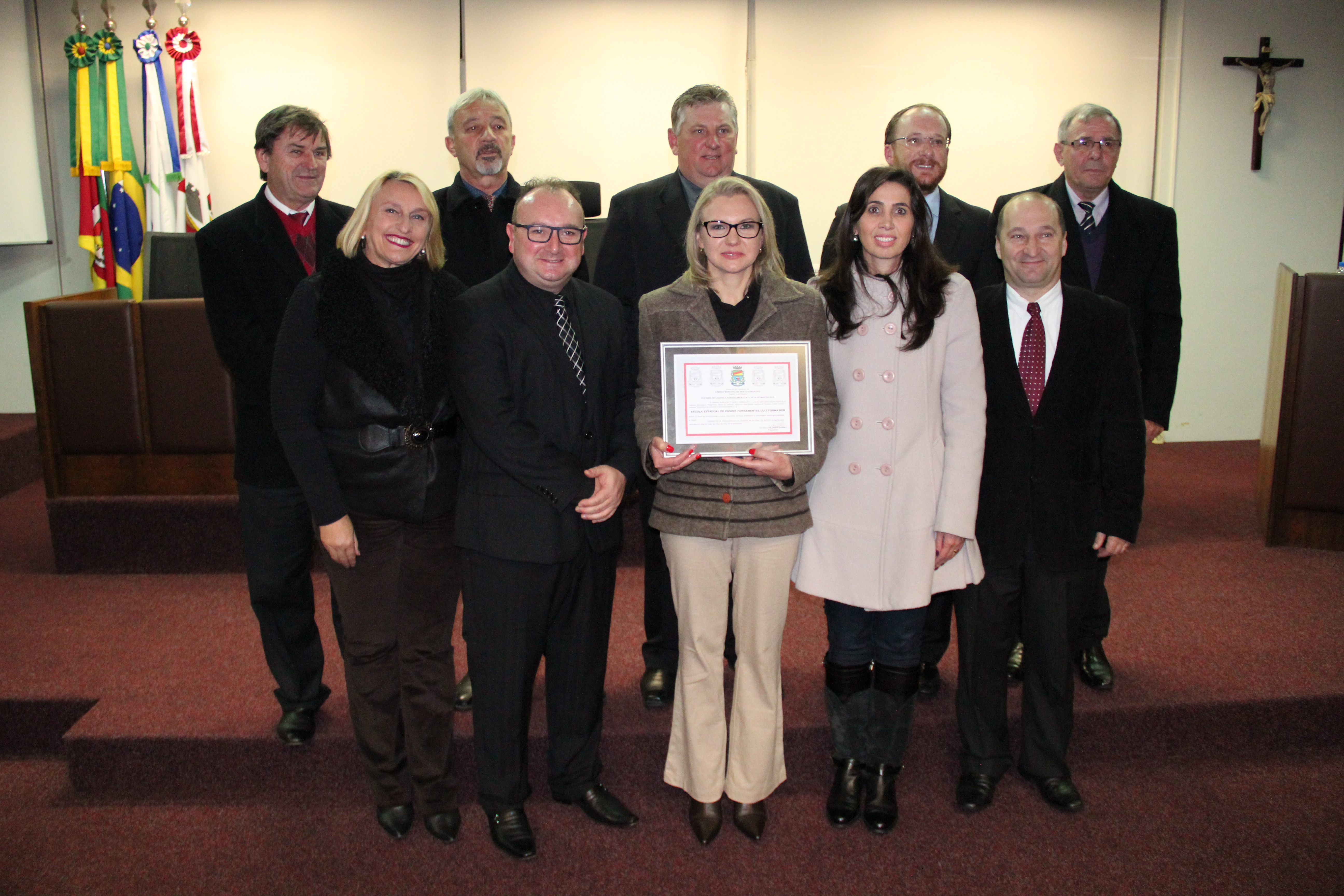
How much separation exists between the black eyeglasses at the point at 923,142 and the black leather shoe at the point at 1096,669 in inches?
61.4

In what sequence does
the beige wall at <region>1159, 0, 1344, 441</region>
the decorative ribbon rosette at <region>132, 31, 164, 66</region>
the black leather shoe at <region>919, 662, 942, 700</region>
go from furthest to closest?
the beige wall at <region>1159, 0, 1344, 441</region>, the decorative ribbon rosette at <region>132, 31, 164, 66</region>, the black leather shoe at <region>919, 662, 942, 700</region>

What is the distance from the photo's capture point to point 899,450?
2275mm

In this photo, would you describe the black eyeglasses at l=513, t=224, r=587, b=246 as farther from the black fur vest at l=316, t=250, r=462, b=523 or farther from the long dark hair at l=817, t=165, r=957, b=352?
the long dark hair at l=817, t=165, r=957, b=352

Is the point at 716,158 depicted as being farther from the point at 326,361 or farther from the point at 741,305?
the point at 326,361

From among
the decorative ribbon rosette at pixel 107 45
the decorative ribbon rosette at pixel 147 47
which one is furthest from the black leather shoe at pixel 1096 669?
the decorative ribbon rosette at pixel 107 45

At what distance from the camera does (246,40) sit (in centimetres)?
587

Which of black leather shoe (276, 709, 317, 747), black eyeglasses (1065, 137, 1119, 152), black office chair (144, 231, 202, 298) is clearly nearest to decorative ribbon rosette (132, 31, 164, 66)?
black office chair (144, 231, 202, 298)

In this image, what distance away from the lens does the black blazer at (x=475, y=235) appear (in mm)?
2959

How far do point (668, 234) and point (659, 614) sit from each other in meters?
1.09

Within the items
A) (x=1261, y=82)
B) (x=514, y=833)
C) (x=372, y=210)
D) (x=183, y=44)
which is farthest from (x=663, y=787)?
(x=1261, y=82)

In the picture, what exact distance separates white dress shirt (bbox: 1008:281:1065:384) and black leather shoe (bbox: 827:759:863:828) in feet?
3.52

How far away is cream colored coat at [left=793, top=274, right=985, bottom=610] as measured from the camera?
2264mm

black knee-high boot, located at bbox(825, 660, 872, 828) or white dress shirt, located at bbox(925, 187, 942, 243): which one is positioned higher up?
white dress shirt, located at bbox(925, 187, 942, 243)

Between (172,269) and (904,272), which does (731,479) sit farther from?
(172,269)
